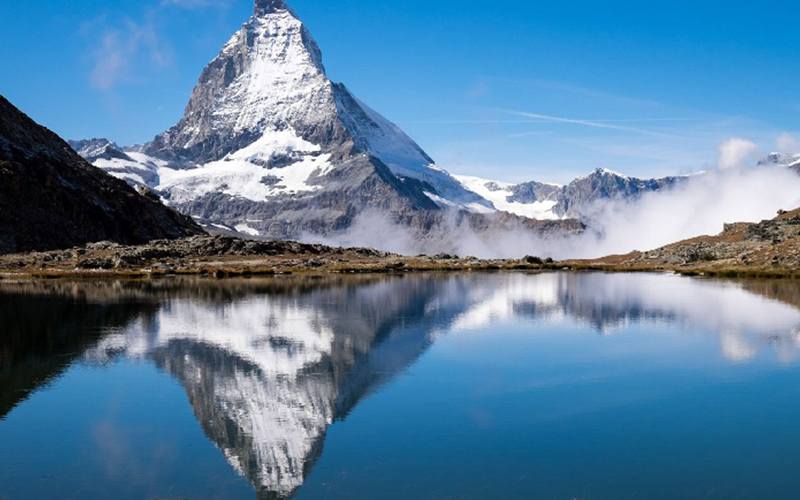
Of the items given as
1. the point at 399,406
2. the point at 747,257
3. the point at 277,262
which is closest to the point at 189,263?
the point at 277,262

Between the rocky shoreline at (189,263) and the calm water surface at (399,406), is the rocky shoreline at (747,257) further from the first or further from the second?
the calm water surface at (399,406)

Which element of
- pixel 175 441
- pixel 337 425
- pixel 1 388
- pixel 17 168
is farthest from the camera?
pixel 17 168

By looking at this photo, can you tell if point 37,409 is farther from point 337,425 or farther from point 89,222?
point 89,222

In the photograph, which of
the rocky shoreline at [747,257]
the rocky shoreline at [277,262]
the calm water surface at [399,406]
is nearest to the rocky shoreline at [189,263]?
the rocky shoreline at [277,262]

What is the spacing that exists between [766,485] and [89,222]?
647 feet

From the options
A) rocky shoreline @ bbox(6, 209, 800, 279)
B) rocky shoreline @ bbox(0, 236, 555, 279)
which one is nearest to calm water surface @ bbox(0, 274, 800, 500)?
rocky shoreline @ bbox(6, 209, 800, 279)

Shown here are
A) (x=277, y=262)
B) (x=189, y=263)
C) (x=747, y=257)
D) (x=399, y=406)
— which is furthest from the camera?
(x=277, y=262)

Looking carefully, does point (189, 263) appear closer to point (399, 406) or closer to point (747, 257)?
point (747, 257)

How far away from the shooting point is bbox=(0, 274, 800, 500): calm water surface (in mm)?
24828

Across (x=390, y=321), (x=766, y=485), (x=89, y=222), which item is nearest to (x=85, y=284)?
(x=390, y=321)

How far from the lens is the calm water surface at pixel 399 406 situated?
24.8 m

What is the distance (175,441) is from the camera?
29453 millimetres

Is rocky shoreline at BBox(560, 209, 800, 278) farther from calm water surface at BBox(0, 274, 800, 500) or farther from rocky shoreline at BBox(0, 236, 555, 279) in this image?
calm water surface at BBox(0, 274, 800, 500)

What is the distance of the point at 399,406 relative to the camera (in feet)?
114
